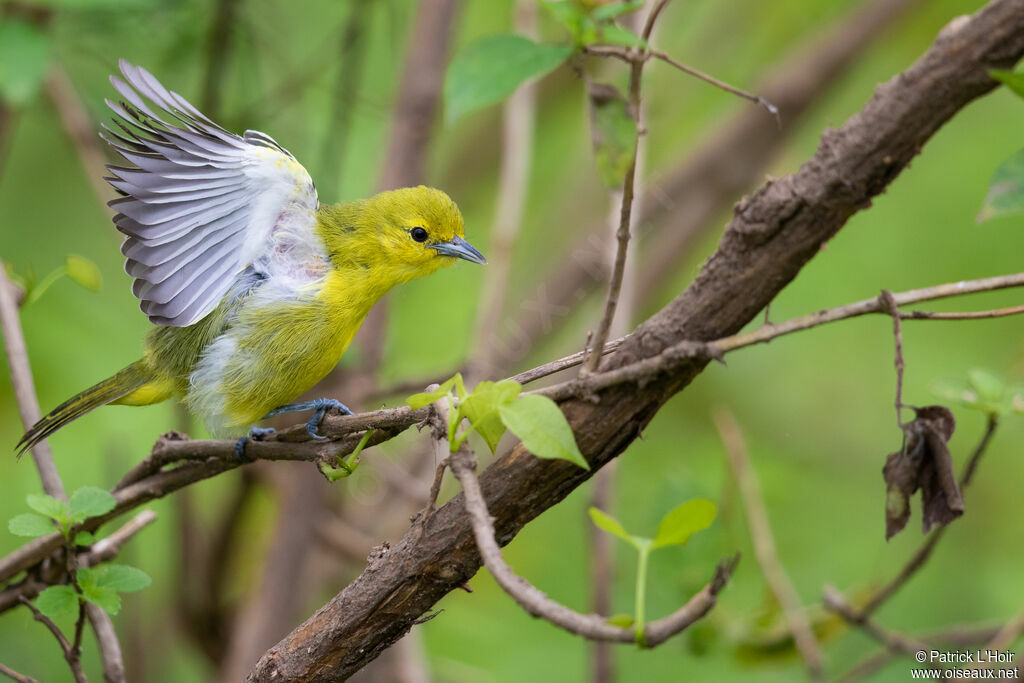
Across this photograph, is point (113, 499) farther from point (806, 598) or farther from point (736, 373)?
point (736, 373)

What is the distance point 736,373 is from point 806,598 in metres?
1.37

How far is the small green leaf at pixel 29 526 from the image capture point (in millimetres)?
1692

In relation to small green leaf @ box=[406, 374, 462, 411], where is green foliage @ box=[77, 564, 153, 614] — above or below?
below

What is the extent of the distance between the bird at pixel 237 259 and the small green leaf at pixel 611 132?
0.87 m

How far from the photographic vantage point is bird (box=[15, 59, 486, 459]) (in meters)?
2.16

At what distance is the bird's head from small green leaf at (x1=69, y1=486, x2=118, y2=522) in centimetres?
109

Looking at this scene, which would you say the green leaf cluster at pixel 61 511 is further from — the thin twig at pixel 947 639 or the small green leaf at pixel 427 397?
the thin twig at pixel 947 639

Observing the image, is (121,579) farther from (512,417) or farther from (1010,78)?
(1010,78)

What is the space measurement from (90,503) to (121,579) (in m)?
0.16

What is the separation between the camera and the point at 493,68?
139cm

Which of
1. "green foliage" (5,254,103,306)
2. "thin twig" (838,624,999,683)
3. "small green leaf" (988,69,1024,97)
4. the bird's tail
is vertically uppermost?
"green foliage" (5,254,103,306)

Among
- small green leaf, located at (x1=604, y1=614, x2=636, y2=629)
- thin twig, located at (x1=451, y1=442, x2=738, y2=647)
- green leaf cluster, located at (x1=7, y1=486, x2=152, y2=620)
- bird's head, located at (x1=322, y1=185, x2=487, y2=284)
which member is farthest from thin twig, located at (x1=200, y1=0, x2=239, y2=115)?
small green leaf, located at (x1=604, y1=614, x2=636, y2=629)

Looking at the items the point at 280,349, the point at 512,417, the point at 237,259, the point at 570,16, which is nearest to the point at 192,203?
the point at 237,259

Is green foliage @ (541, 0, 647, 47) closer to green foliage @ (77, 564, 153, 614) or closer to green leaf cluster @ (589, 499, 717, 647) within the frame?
green leaf cluster @ (589, 499, 717, 647)
